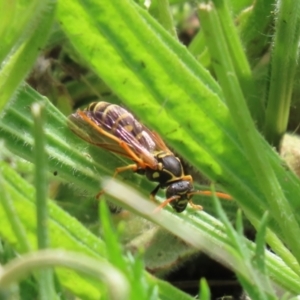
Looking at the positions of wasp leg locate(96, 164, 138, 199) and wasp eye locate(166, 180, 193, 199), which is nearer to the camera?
wasp leg locate(96, 164, 138, 199)

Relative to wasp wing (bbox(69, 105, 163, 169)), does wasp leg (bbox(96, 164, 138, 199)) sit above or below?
below

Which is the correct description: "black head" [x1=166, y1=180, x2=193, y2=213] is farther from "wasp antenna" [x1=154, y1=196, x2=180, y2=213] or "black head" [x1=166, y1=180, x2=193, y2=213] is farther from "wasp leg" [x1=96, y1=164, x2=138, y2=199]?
"wasp leg" [x1=96, y1=164, x2=138, y2=199]

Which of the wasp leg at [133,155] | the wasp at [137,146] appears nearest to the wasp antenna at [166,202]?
the wasp at [137,146]

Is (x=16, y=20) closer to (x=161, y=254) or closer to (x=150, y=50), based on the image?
(x=150, y=50)

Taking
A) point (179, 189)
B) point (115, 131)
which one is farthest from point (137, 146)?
point (179, 189)

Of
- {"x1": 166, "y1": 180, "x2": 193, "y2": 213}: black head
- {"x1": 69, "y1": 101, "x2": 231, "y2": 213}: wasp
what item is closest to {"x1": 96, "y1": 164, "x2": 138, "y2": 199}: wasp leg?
{"x1": 69, "y1": 101, "x2": 231, "y2": 213}: wasp

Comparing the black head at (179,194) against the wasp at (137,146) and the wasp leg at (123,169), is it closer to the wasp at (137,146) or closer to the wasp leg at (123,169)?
the wasp at (137,146)

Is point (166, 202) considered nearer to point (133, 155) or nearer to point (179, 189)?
point (179, 189)
